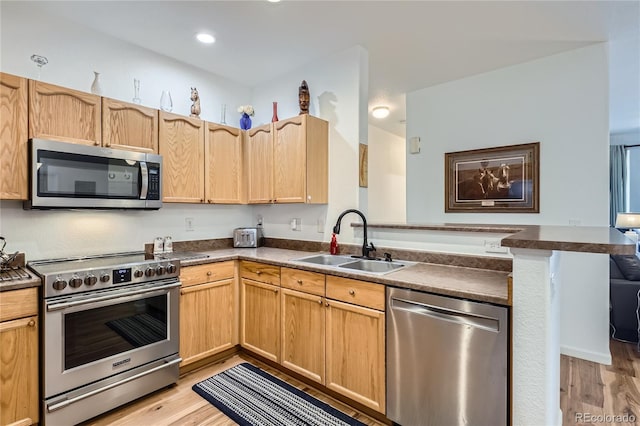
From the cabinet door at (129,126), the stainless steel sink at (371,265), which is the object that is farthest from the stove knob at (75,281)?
the stainless steel sink at (371,265)

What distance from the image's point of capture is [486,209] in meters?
3.50

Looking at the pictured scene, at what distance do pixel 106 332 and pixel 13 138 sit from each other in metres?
1.33

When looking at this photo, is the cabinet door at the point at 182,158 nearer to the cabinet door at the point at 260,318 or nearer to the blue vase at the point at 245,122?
the blue vase at the point at 245,122

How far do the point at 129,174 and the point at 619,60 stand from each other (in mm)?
4663

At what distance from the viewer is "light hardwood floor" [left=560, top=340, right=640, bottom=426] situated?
2043 millimetres

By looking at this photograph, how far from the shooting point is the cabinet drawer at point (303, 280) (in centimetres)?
219

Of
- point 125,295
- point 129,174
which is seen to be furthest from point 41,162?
point 125,295

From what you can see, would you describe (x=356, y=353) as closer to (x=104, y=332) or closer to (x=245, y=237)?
(x=104, y=332)

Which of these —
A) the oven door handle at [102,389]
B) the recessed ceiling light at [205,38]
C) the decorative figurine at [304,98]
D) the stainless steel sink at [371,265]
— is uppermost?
the recessed ceiling light at [205,38]

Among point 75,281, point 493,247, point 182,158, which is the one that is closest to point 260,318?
point 75,281

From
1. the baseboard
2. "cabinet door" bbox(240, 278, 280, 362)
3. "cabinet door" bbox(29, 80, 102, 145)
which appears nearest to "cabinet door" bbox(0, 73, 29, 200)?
"cabinet door" bbox(29, 80, 102, 145)

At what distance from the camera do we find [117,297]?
6.67ft

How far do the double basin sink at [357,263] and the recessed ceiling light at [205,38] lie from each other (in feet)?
6.51

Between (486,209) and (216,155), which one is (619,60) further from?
(216,155)
